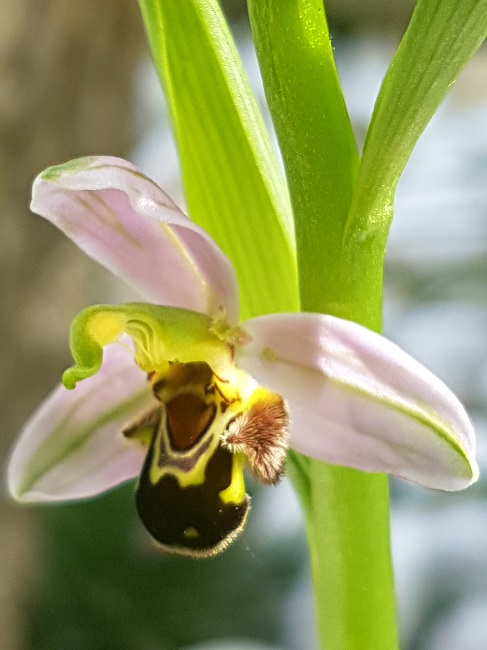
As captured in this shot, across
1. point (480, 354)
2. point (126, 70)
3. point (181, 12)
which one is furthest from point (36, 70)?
point (181, 12)

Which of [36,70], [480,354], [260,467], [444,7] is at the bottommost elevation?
[260,467]

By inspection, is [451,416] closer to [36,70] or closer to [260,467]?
[260,467]

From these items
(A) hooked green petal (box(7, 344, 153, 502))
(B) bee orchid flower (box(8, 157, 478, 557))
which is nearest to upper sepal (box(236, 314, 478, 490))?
(B) bee orchid flower (box(8, 157, 478, 557))

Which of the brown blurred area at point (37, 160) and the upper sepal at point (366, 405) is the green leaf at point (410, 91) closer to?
the upper sepal at point (366, 405)

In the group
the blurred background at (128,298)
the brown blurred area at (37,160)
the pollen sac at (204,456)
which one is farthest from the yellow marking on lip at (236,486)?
the brown blurred area at (37,160)

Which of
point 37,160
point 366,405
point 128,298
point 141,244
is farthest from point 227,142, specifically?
point 128,298
